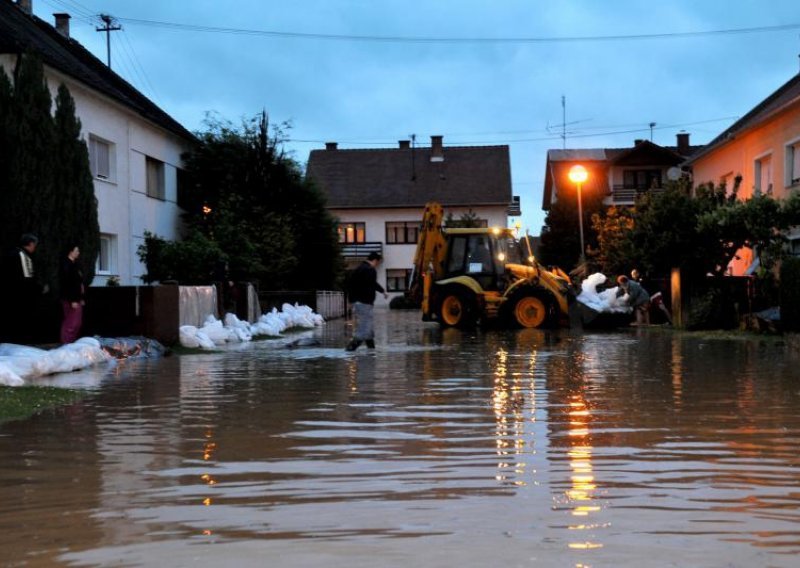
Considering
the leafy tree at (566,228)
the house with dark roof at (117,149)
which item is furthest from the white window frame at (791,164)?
the leafy tree at (566,228)

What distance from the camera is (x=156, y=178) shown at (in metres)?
28.7

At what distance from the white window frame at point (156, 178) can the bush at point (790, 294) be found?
17.4 m

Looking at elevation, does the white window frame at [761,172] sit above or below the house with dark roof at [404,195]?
below

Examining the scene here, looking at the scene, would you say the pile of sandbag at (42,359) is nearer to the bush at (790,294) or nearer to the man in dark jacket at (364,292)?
the man in dark jacket at (364,292)

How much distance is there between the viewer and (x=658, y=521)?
4.68 metres

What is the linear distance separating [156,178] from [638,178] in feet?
125

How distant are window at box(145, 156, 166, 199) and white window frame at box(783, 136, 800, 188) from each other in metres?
18.1

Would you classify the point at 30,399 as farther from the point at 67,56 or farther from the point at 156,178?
the point at 156,178

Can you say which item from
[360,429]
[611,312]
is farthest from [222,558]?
[611,312]

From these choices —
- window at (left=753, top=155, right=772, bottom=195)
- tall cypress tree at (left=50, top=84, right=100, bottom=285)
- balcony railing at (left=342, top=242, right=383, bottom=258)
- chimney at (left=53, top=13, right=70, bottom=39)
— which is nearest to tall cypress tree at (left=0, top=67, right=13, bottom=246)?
tall cypress tree at (left=50, top=84, right=100, bottom=285)

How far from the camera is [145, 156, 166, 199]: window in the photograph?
91.9 ft

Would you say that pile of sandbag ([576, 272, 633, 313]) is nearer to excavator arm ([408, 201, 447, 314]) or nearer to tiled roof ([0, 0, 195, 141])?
excavator arm ([408, 201, 447, 314])

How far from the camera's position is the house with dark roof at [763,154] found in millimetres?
26812

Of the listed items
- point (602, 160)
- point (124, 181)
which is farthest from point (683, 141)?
point (124, 181)
